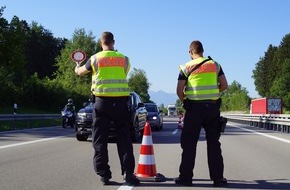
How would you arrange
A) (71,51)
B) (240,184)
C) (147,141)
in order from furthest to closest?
(71,51), (147,141), (240,184)

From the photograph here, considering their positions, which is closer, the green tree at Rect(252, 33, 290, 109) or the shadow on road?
the shadow on road

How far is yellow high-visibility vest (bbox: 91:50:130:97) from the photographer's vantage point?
24.6ft

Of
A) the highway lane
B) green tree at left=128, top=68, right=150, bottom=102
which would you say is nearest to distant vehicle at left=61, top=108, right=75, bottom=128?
the highway lane

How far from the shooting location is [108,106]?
747 cm

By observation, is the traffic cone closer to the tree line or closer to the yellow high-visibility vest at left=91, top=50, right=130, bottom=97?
the yellow high-visibility vest at left=91, top=50, right=130, bottom=97

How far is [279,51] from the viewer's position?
11506cm

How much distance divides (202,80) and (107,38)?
159cm

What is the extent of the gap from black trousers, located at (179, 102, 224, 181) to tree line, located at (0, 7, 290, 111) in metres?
36.5

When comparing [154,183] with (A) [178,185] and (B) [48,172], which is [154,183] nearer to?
(A) [178,185]

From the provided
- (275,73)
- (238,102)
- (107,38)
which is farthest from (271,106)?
(238,102)

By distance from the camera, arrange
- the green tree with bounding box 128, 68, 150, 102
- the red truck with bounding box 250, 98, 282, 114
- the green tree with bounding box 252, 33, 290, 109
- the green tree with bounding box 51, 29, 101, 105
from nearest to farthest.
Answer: the red truck with bounding box 250, 98, 282, 114 < the green tree with bounding box 51, 29, 101, 105 < the green tree with bounding box 252, 33, 290, 109 < the green tree with bounding box 128, 68, 150, 102

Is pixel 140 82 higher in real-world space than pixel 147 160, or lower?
higher

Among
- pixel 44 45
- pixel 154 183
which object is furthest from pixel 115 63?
pixel 44 45

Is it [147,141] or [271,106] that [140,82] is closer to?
[271,106]
